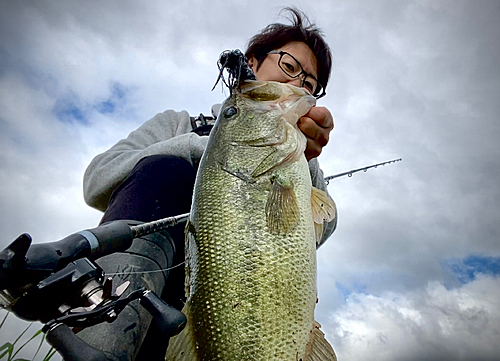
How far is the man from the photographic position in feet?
6.64

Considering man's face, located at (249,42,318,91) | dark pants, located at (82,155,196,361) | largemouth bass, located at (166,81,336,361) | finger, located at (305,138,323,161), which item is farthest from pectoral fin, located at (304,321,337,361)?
man's face, located at (249,42,318,91)

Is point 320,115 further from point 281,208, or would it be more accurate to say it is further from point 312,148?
point 281,208

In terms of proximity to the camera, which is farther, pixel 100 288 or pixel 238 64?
pixel 238 64

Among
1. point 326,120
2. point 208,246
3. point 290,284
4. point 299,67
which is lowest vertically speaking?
point 290,284

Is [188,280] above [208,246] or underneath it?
underneath

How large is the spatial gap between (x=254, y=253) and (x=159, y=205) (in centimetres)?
71

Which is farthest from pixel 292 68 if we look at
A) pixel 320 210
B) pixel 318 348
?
pixel 318 348

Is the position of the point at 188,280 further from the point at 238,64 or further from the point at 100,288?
the point at 238,64

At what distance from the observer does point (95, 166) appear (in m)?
3.09

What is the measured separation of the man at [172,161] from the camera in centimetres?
202

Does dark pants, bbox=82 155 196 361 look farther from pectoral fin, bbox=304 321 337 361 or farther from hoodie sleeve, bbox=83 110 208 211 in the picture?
pectoral fin, bbox=304 321 337 361

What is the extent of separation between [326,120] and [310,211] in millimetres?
670

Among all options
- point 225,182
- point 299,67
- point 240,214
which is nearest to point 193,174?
point 225,182

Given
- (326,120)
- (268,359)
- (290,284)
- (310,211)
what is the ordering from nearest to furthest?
(268,359) → (290,284) → (310,211) → (326,120)
